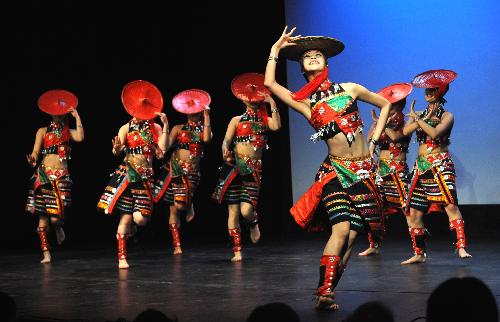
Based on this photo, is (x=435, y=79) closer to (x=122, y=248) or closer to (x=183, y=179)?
(x=183, y=179)

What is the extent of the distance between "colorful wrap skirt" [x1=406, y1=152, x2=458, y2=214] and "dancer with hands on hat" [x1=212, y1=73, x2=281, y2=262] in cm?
119

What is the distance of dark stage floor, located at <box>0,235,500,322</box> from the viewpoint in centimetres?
441

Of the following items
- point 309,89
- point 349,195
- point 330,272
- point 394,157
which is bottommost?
A: point 330,272

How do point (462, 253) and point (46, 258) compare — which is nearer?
point (462, 253)

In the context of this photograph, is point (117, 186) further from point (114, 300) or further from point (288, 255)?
point (114, 300)

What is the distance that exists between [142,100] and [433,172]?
91.3 inches

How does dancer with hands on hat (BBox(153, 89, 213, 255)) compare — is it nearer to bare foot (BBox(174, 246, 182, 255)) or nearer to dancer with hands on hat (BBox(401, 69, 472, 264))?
bare foot (BBox(174, 246, 182, 255))

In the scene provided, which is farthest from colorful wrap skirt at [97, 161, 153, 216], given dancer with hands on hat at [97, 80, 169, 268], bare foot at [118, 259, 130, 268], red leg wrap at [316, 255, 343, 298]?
red leg wrap at [316, 255, 343, 298]

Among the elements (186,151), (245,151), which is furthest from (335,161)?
(186,151)

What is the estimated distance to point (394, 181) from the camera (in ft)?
23.0

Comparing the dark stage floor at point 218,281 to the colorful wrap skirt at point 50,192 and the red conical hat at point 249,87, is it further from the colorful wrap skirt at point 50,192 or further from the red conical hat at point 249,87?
the red conical hat at point 249,87

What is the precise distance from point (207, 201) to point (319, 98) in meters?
5.50

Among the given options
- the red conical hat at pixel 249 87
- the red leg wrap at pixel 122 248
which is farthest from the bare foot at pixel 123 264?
the red conical hat at pixel 249 87

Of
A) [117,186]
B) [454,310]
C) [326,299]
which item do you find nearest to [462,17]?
[117,186]
